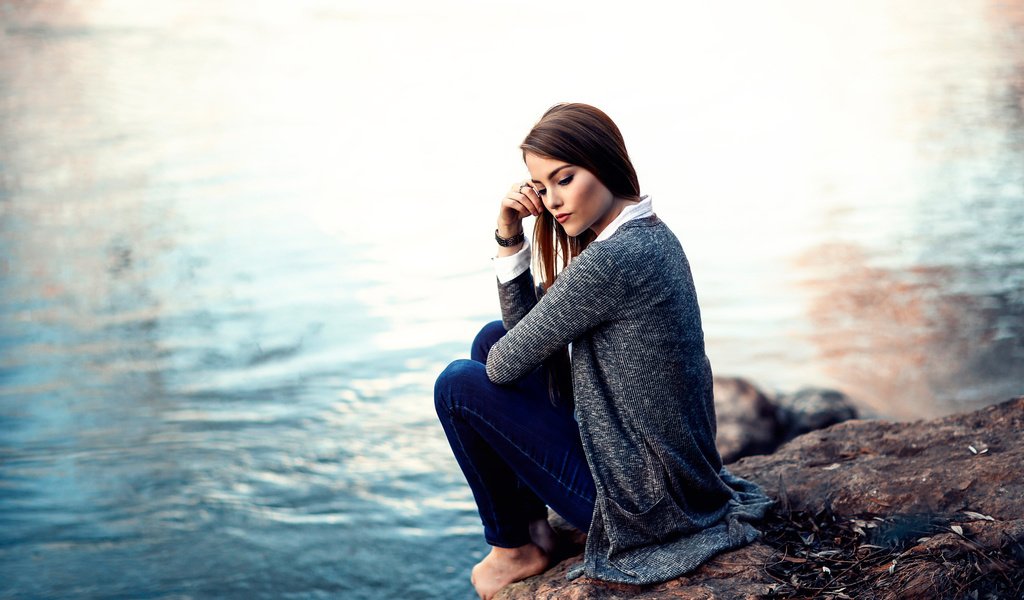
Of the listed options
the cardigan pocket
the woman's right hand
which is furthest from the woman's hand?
the cardigan pocket

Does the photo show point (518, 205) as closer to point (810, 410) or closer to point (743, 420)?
point (743, 420)

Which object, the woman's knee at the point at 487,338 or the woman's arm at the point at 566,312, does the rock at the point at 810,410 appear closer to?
the woman's knee at the point at 487,338

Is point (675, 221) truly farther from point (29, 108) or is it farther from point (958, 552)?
point (29, 108)

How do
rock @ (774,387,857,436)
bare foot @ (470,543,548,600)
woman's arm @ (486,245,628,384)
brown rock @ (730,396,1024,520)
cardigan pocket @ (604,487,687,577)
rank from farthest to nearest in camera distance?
rock @ (774,387,857,436) → bare foot @ (470,543,548,600) → brown rock @ (730,396,1024,520) → cardigan pocket @ (604,487,687,577) → woman's arm @ (486,245,628,384)

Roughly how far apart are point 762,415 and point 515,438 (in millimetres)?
2461

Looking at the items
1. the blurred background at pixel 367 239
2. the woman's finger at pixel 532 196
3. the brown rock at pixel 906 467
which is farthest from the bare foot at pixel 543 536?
the blurred background at pixel 367 239

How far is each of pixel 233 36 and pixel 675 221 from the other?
898cm

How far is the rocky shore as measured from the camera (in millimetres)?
2270

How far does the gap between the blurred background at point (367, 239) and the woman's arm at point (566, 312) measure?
1831mm

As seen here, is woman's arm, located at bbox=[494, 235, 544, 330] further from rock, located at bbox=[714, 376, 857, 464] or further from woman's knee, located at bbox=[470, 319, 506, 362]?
rock, located at bbox=[714, 376, 857, 464]

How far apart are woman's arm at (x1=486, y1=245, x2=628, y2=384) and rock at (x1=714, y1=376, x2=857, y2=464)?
225 cm

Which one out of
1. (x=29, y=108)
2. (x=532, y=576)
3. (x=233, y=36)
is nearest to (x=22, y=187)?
(x=29, y=108)

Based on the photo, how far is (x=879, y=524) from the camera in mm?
2535

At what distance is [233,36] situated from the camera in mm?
15219
